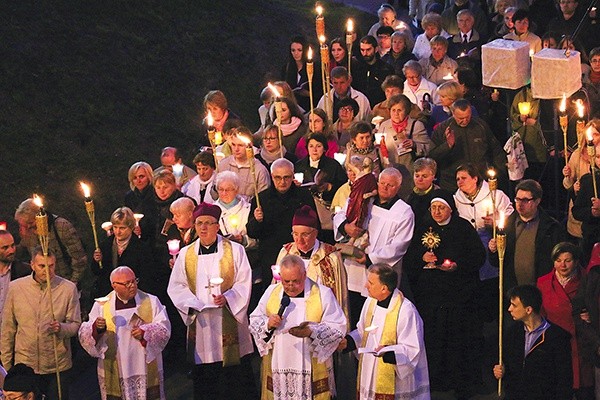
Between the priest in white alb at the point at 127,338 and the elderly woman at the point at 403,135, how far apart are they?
3796 millimetres

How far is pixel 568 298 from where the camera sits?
490 inches

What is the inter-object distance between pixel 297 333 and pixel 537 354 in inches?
78.6

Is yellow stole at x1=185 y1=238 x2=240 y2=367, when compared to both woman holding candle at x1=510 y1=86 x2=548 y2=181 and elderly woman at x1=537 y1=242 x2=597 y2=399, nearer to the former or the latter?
elderly woman at x1=537 y1=242 x2=597 y2=399

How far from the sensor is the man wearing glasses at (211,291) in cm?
1298

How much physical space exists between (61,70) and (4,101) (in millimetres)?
1251

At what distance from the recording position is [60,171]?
19.2 meters

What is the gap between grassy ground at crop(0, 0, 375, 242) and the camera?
19188mm

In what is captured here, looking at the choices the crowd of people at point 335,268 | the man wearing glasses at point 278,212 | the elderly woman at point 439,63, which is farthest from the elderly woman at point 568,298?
the elderly woman at point 439,63

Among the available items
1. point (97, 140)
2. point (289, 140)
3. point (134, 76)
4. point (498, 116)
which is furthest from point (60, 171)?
point (498, 116)

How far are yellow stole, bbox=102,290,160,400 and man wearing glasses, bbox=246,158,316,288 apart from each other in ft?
5.60

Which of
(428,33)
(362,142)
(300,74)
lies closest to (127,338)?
(362,142)

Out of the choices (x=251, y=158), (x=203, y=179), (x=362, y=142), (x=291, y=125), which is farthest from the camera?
(x=291, y=125)

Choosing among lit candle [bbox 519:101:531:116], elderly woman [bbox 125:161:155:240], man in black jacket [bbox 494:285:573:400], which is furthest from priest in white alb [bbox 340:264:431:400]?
lit candle [bbox 519:101:531:116]

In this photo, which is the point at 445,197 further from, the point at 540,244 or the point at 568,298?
the point at 568,298
